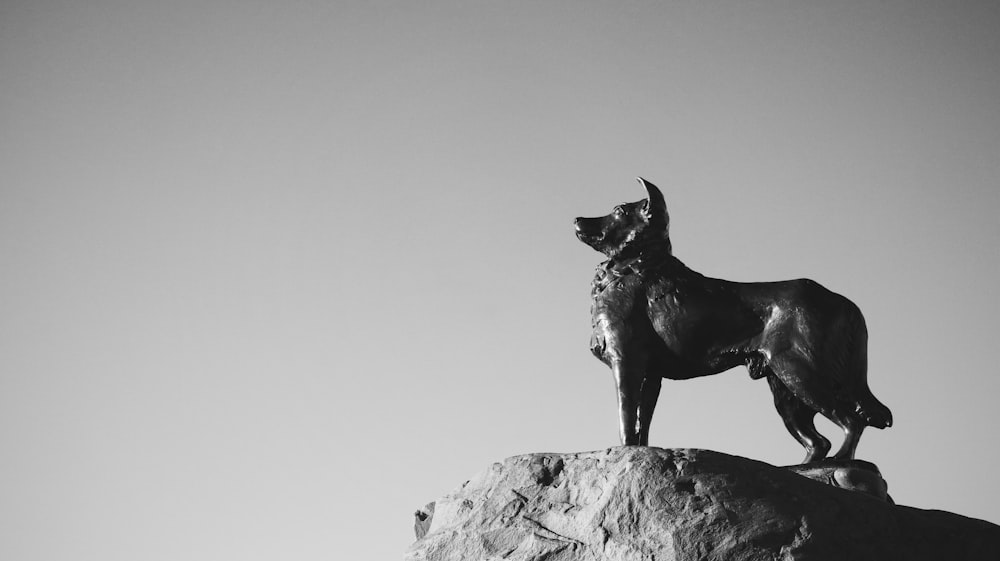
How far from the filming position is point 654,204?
18.1ft

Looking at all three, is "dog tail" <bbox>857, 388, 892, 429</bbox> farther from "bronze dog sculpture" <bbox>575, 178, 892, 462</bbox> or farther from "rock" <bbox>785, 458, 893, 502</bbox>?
"rock" <bbox>785, 458, 893, 502</bbox>

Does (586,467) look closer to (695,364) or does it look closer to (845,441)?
(695,364)

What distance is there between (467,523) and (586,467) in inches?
23.1

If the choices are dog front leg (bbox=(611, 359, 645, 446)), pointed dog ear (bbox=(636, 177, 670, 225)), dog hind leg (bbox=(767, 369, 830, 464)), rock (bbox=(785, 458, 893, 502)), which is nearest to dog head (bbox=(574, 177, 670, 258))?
pointed dog ear (bbox=(636, 177, 670, 225))

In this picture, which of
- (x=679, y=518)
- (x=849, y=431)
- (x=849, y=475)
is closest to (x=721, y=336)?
(x=849, y=431)

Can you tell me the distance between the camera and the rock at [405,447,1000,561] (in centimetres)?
405

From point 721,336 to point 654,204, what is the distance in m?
0.79

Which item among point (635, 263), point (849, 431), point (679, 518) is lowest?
point (679, 518)

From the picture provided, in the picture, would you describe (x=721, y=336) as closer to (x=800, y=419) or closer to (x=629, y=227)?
(x=800, y=419)

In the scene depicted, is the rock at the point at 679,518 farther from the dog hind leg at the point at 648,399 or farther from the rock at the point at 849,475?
the dog hind leg at the point at 648,399

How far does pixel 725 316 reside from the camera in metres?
5.24

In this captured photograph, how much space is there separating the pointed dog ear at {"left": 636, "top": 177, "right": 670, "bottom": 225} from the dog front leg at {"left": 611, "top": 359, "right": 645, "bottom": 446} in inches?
32.5

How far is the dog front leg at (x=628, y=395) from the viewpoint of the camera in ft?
16.7

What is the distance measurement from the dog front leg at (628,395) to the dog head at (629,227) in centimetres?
68
